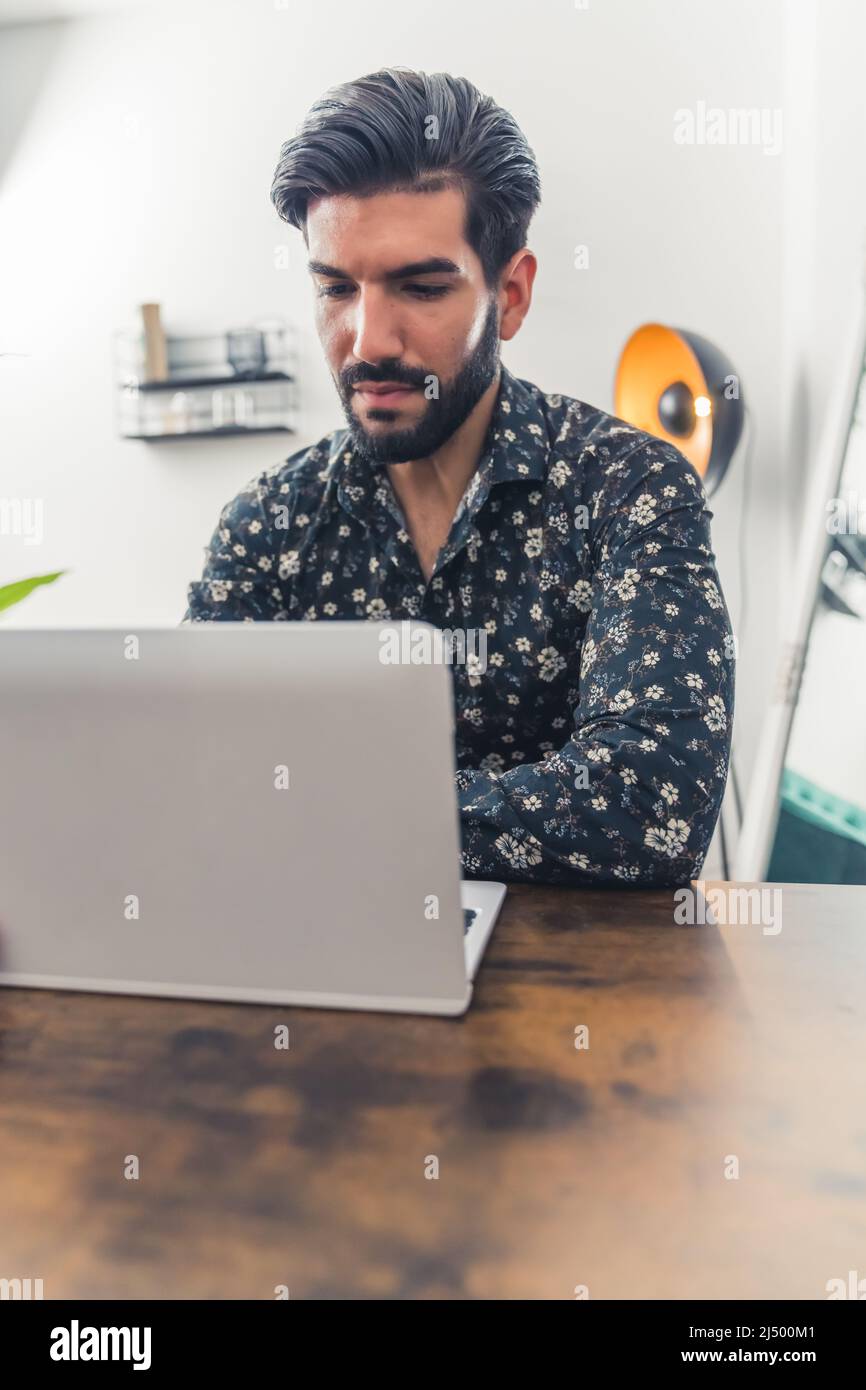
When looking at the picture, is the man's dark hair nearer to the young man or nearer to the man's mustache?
the young man

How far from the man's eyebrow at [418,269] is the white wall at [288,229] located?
1152mm

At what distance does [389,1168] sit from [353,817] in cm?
→ 19

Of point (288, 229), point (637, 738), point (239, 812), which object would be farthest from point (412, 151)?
point (288, 229)

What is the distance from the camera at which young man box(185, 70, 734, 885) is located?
1193mm

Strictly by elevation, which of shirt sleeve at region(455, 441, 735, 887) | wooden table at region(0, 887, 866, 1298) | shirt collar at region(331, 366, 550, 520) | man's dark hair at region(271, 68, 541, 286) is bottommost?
wooden table at region(0, 887, 866, 1298)

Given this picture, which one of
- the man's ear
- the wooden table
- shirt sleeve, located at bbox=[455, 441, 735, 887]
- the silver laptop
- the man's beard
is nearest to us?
the wooden table

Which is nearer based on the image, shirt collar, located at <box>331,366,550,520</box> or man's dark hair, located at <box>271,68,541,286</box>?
man's dark hair, located at <box>271,68,541,286</box>

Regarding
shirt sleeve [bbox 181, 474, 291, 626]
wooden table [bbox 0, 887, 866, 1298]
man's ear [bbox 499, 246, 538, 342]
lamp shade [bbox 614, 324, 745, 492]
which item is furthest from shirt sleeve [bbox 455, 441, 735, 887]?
lamp shade [bbox 614, 324, 745, 492]

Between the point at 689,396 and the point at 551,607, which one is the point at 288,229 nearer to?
the point at 689,396

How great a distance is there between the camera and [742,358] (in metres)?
2.32

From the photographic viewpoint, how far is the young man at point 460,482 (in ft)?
3.92

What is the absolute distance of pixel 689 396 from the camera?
2086 millimetres

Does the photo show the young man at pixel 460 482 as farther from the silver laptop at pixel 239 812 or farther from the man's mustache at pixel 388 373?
the silver laptop at pixel 239 812

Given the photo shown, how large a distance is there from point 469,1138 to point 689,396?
1.85 m
